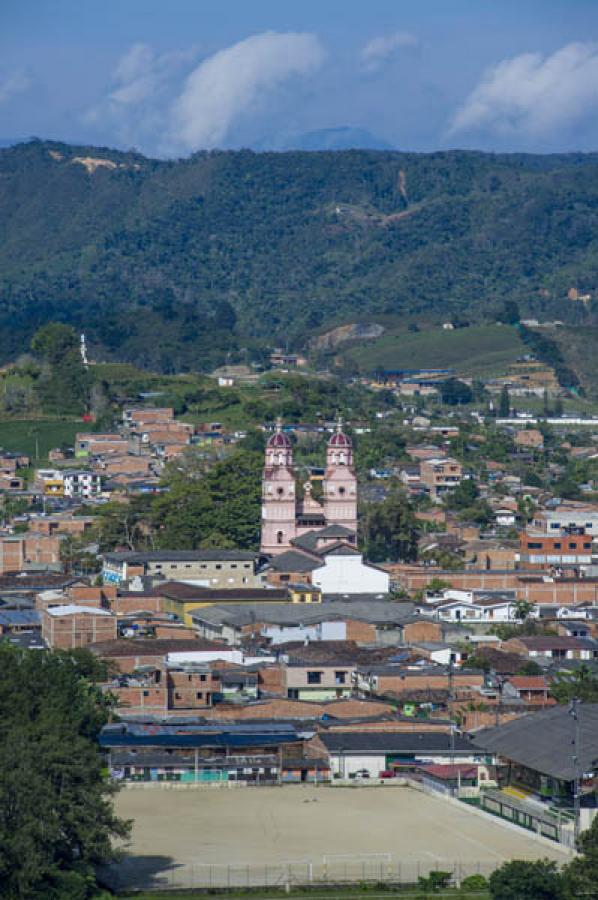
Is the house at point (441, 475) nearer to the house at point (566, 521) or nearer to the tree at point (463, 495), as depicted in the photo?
the tree at point (463, 495)

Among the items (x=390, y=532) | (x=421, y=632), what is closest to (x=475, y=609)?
(x=421, y=632)

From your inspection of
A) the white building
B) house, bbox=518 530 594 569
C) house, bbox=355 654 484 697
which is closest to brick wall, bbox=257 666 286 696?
house, bbox=355 654 484 697

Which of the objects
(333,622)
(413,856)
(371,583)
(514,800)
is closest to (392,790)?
(514,800)

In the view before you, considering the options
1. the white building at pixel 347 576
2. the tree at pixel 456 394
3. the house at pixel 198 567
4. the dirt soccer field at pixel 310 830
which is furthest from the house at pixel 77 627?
the tree at pixel 456 394

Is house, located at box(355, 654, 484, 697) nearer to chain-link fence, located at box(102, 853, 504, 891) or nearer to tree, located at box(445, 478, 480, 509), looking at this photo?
chain-link fence, located at box(102, 853, 504, 891)

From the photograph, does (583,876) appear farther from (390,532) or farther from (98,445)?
(98,445)

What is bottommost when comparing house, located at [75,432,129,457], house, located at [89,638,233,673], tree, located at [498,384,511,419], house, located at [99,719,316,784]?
house, located at [99,719,316,784]

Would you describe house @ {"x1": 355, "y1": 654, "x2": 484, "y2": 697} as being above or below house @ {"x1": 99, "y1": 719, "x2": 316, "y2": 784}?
above

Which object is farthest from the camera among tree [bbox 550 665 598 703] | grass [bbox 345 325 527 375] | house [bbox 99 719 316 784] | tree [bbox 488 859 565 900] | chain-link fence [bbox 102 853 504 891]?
grass [bbox 345 325 527 375]

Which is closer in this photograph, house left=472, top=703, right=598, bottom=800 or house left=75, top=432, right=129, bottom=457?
house left=472, top=703, right=598, bottom=800
